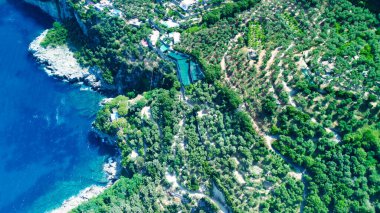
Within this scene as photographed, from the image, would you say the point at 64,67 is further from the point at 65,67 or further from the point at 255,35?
the point at 255,35

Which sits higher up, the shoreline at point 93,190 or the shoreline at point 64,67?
the shoreline at point 64,67

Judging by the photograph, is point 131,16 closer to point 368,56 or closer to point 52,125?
point 52,125

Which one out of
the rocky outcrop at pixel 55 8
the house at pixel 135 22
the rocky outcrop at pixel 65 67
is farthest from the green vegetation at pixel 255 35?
the rocky outcrop at pixel 55 8

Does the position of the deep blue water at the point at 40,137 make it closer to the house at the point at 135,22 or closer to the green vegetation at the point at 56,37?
the green vegetation at the point at 56,37

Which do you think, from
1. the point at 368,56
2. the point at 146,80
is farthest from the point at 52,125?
the point at 368,56

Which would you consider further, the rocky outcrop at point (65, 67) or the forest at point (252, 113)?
the rocky outcrop at point (65, 67)

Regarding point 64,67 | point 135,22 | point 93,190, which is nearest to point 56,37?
point 64,67

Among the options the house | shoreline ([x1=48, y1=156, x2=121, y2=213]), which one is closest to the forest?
the house
